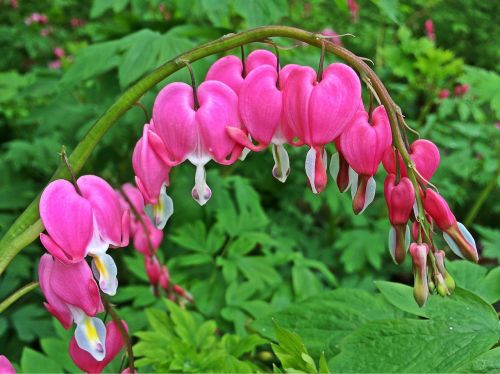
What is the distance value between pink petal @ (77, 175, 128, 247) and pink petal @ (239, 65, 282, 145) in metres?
0.24

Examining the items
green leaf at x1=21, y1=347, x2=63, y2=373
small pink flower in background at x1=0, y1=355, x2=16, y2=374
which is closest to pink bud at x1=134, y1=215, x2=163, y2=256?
green leaf at x1=21, y1=347, x2=63, y2=373

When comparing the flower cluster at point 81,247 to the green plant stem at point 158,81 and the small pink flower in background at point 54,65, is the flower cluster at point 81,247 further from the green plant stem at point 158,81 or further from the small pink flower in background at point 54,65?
the small pink flower in background at point 54,65

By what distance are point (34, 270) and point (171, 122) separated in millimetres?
1617

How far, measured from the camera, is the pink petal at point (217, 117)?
2.95 feet

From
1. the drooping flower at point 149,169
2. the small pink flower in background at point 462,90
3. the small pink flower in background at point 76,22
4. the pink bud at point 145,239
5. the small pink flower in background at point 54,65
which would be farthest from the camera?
the small pink flower in background at point 76,22

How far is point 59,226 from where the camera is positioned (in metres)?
0.83

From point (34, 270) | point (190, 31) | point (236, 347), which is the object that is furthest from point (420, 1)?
point (236, 347)

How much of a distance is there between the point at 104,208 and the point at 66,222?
0.06m

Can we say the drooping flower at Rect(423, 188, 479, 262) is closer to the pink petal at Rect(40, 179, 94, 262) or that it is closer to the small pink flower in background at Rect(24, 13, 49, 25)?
the pink petal at Rect(40, 179, 94, 262)

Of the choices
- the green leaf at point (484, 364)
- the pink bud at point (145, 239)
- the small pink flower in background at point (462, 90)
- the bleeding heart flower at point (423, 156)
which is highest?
the bleeding heart flower at point (423, 156)

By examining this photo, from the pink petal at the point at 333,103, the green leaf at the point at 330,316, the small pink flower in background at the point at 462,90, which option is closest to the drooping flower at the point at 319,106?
the pink petal at the point at 333,103

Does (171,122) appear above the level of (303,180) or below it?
above

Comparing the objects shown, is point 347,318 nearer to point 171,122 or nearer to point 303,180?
point 171,122

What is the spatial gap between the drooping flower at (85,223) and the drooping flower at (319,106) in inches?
11.6
